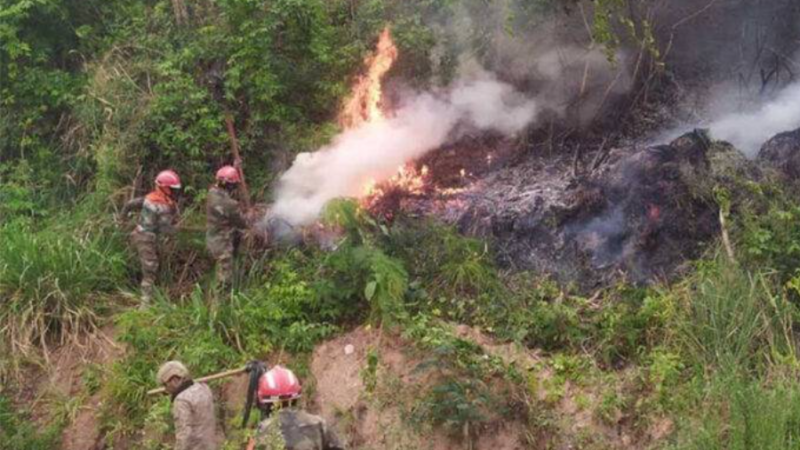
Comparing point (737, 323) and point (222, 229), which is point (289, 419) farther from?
point (737, 323)

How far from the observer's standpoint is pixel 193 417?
687 centimetres

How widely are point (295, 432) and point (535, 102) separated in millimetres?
6820

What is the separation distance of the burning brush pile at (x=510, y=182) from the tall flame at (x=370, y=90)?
0.02 m

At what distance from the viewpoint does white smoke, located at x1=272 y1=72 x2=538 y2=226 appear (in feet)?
34.0

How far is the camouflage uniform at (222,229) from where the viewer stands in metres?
9.72

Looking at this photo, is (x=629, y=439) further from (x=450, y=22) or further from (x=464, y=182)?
(x=450, y=22)

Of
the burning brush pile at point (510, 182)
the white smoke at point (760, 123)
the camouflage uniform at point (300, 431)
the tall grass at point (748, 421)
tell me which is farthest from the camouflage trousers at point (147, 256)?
the white smoke at point (760, 123)

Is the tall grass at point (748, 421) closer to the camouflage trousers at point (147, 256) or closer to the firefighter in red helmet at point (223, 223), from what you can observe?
the firefighter in red helmet at point (223, 223)

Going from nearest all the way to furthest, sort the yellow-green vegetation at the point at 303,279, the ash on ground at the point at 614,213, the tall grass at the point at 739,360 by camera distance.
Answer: the tall grass at the point at 739,360, the yellow-green vegetation at the point at 303,279, the ash on ground at the point at 614,213

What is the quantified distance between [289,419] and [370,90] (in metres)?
5.94

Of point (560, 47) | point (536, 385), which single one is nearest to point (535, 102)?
point (560, 47)

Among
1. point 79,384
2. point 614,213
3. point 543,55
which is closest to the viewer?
point 79,384

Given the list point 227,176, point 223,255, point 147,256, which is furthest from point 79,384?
point 227,176

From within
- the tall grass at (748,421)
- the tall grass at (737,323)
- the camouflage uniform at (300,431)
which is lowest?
the tall grass at (748,421)
